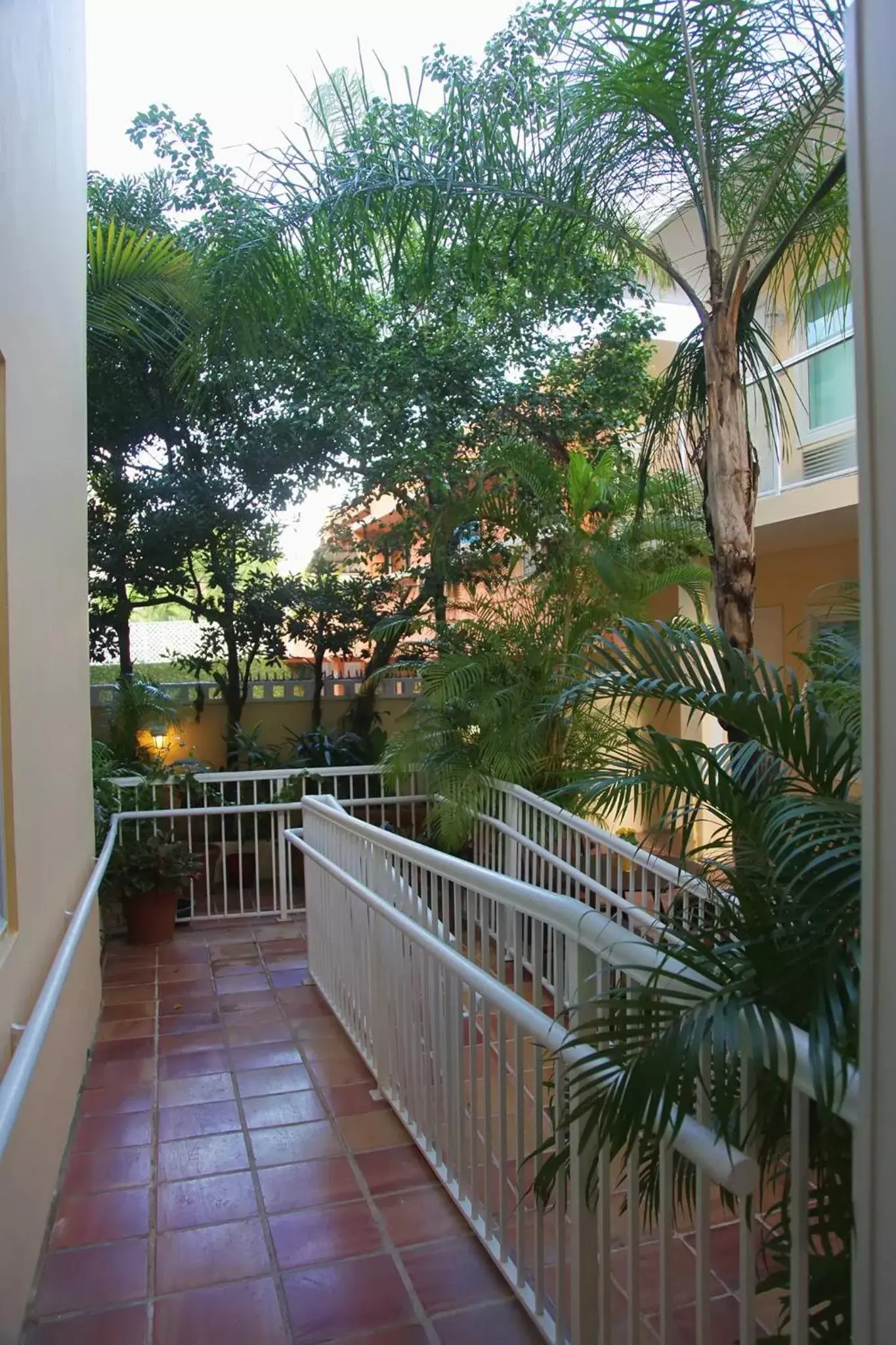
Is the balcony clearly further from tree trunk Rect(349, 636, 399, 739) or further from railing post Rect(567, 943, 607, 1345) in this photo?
tree trunk Rect(349, 636, 399, 739)

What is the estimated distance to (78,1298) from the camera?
224 centimetres

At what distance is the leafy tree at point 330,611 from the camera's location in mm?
7801

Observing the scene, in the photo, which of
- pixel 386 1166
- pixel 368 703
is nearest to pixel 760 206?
pixel 386 1166

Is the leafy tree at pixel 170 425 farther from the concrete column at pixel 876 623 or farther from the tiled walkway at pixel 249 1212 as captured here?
the concrete column at pixel 876 623

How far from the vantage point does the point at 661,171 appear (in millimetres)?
3941

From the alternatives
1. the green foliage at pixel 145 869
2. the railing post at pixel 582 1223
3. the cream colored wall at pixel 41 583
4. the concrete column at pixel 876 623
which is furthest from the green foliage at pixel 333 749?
the concrete column at pixel 876 623

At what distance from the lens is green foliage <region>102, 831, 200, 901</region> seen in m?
5.31

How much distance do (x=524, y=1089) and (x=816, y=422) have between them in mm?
6229

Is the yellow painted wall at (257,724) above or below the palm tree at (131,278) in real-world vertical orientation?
below

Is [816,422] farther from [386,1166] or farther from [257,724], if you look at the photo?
[386,1166]

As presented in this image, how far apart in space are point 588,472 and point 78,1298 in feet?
16.3

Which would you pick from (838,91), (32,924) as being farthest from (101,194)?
(32,924)

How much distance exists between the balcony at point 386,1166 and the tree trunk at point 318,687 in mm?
3691

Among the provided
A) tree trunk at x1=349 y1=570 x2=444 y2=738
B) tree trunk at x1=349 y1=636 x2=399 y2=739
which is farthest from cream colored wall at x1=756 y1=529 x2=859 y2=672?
tree trunk at x1=349 y1=636 x2=399 y2=739
